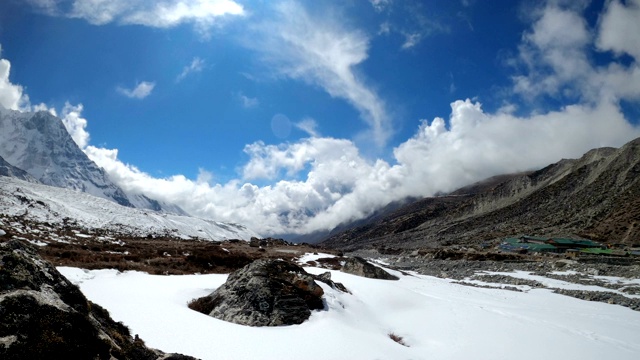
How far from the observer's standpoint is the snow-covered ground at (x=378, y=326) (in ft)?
30.8

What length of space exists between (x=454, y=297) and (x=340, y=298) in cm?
1085

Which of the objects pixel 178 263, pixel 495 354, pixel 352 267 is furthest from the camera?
pixel 352 267

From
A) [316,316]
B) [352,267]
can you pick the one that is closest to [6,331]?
[316,316]

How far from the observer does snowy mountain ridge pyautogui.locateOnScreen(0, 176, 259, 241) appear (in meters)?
78.0

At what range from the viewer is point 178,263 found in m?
25.8

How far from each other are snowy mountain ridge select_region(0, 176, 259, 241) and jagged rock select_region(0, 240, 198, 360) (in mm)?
69903

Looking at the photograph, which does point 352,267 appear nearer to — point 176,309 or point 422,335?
point 422,335

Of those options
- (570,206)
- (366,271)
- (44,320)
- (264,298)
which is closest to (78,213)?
(366,271)

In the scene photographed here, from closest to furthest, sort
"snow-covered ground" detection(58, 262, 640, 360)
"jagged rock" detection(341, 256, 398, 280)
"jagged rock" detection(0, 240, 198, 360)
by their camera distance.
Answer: "jagged rock" detection(0, 240, 198, 360) → "snow-covered ground" detection(58, 262, 640, 360) → "jagged rock" detection(341, 256, 398, 280)

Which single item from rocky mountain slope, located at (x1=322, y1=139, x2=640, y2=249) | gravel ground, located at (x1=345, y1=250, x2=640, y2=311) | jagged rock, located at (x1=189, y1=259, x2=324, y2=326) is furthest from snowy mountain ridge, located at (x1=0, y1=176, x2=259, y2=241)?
rocky mountain slope, located at (x1=322, y1=139, x2=640, y2=249)

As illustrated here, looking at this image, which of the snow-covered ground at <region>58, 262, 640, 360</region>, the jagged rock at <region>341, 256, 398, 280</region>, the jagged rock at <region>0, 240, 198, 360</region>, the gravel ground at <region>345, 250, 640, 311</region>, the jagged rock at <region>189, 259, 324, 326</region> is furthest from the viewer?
the jagged rock at <region>341, 256, 398, 280</region>

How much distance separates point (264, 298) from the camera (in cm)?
1292

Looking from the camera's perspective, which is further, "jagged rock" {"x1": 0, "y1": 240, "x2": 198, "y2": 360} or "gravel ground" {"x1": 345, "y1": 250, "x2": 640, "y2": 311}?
A: "gravel ground" {"x1": 345, "y1": 250, "x2": 640, "y2": 311}

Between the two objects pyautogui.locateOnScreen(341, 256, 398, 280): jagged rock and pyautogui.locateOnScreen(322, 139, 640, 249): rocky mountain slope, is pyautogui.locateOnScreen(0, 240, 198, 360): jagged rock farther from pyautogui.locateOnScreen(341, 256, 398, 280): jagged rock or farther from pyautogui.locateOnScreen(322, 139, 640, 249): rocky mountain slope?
pyautogui.locateOnScreen(322, 139, 640, 249): rocky mountain slope
